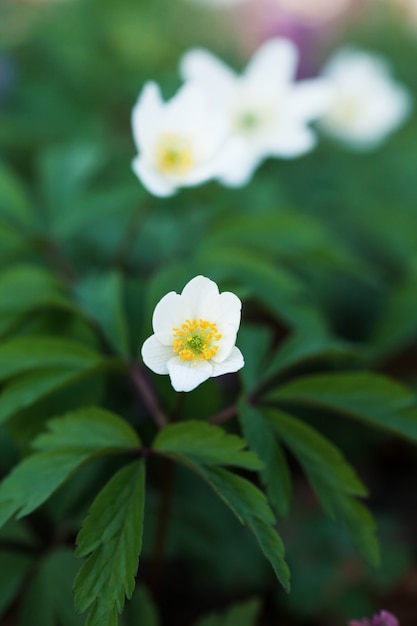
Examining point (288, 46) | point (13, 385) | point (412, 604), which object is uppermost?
point (288, 46)

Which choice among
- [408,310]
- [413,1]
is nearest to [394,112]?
[408,310]

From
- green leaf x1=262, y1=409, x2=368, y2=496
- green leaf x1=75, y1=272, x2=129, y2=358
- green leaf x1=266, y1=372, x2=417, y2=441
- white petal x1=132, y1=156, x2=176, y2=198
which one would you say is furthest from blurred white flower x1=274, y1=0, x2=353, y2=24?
green leaf x1=262, y1=409, x2=368, y2=496

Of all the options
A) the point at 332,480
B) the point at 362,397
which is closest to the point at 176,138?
the point at 362,397

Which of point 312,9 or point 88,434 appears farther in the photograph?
point 312,9

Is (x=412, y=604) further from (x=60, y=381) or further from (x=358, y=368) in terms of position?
(x=60, y=381)

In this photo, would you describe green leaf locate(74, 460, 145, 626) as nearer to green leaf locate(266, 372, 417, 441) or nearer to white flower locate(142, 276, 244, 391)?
white flower locate(142, 276, 244, 391)

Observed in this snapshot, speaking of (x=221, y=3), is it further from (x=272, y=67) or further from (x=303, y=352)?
(x=303, y=352)
